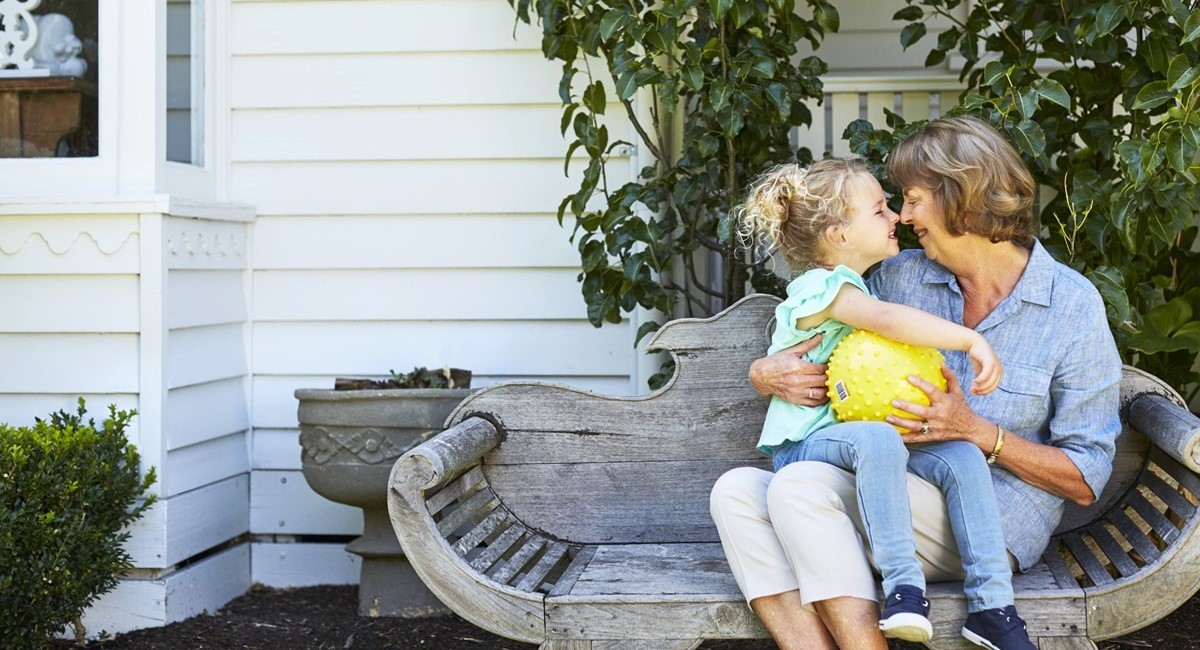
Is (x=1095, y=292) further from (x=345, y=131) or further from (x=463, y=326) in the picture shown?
(x=345, y=131)

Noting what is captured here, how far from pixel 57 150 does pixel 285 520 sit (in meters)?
1.23

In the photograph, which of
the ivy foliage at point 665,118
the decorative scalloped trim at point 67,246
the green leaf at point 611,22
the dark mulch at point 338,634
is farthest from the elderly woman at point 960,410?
the decorative scalloped trim at point 67,246

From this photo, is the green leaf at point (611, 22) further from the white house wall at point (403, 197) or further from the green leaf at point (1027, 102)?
the green leaf at point (1027, 102)

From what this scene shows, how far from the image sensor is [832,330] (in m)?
2.44

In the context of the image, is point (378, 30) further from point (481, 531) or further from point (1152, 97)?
point (1152, 97)

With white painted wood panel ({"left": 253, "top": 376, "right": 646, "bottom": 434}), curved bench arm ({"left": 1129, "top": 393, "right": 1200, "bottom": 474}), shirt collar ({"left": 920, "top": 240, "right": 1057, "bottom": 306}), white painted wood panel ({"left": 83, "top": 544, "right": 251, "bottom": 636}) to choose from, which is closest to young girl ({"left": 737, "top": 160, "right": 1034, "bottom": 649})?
shirt collar ({"left": 920, "top": 240, "right": 1057, "bottom": 306})

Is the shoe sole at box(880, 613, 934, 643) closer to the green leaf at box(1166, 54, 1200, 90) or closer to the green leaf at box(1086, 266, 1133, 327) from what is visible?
the green leaf at box(1086, 266, 1133, 327)

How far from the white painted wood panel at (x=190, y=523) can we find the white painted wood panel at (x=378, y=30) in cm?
129

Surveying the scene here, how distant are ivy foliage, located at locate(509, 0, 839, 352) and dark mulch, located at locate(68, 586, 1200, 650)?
918 mm

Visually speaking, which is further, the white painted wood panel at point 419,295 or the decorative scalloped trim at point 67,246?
the white painted wood panel at point 419,295

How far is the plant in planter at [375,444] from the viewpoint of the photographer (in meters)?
3.17

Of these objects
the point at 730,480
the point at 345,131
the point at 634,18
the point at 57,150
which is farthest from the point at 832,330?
the point at 57,150

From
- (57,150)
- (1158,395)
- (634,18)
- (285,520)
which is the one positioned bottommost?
(285,520)

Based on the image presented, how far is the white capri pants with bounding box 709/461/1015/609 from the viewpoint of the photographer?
6.92 ft
